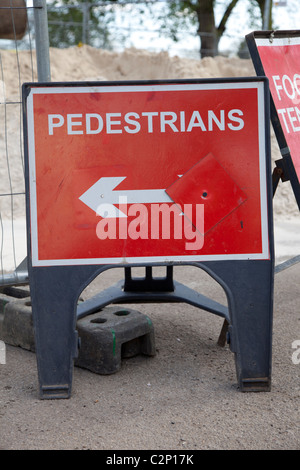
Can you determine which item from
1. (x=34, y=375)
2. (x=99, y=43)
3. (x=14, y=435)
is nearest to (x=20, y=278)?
(x=34, y=375)

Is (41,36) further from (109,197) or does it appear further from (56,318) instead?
(56,318)

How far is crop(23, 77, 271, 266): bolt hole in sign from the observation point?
8.09 feet

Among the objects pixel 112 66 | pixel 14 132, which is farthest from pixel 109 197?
pixel 112 66

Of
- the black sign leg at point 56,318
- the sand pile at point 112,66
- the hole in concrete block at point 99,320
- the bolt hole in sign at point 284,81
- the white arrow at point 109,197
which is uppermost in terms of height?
the sand pile at point 112,66

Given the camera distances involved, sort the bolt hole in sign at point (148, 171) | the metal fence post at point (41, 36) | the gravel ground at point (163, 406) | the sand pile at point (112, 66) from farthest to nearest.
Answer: the sand pile at point (112, 66), the metal fence post at point (41, 36), the bolt hole in sign at point (148, 171), the gravel ground at point (163, 406)

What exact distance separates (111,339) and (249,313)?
28.8 inches

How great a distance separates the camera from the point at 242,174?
2.51 meters

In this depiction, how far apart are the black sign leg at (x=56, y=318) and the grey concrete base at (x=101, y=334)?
313 mm

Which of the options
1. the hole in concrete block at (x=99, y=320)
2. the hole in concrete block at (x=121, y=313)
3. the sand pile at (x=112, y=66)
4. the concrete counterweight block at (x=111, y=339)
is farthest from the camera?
the sand pile at (x=112, y=66)

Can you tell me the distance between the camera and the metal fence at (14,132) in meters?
3.70

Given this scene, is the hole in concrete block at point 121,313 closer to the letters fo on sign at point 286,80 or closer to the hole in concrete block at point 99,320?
the hole in concrete block at point 99,320

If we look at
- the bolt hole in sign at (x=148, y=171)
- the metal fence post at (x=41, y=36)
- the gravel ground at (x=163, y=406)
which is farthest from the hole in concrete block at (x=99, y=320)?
the metal fence post at (x=41, y=36)
